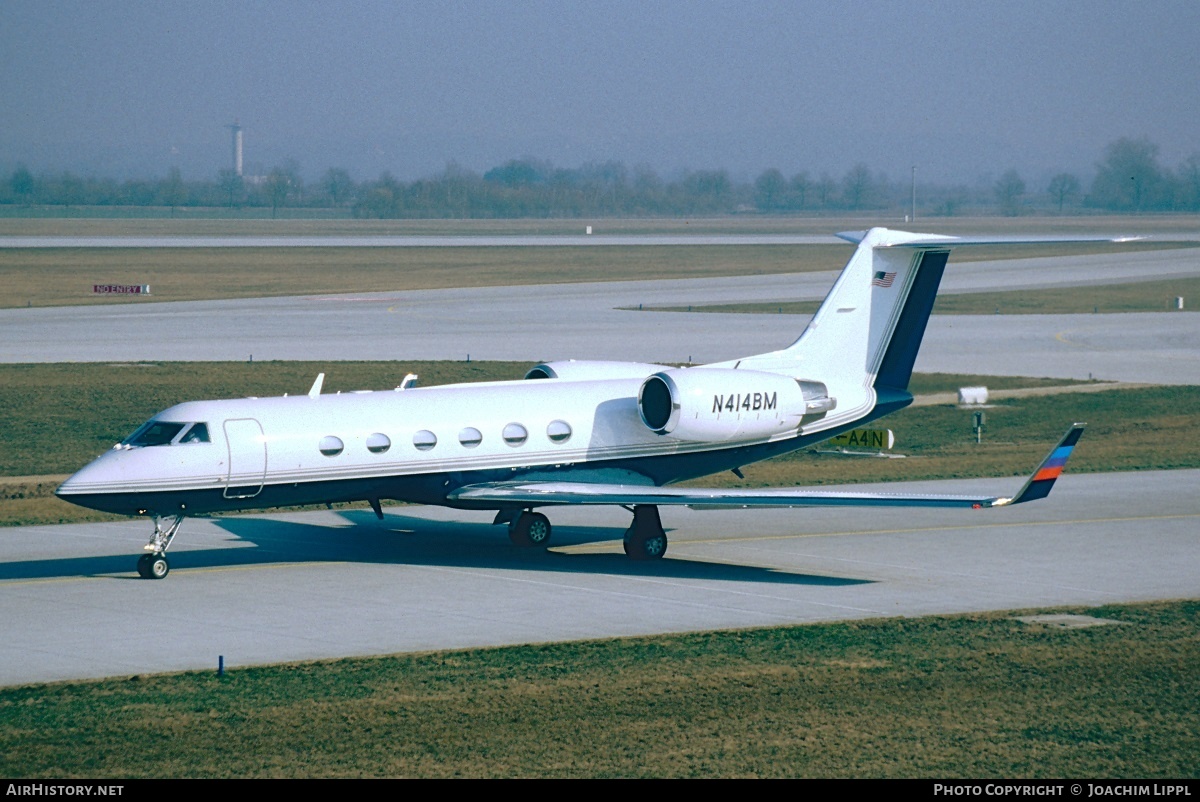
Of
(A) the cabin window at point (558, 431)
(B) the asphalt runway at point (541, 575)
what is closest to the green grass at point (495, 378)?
(B) the asphalt runway at point (541, 575)

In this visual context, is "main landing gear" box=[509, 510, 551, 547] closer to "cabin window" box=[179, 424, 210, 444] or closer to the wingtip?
"cabin window" box=[179, 424, 210, 444]

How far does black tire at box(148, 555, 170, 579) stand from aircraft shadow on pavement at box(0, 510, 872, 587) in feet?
1.24

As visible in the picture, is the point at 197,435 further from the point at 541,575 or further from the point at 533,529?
the point at 533,529

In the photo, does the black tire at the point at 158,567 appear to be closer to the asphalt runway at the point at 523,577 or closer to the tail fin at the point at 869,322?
the asphalt runway at the point at 523,577

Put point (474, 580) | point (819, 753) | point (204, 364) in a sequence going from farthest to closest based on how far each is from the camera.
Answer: point (204, 364), point (474, 580), point (819, 753)

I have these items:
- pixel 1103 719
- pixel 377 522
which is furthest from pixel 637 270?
pixel 1103 719

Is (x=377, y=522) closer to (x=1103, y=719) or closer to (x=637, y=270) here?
(x=1103, y=719)

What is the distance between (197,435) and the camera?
23.9 metres

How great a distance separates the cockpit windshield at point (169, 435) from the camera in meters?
23.8

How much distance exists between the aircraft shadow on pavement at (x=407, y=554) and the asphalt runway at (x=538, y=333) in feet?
63.4

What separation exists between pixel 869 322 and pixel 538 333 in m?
33.1

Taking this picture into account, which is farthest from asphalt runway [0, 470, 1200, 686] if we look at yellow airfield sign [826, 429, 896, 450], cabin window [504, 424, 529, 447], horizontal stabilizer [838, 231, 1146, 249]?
horizontal stabilizer [838, 231, 1146, 249]

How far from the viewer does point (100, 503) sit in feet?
76.1
